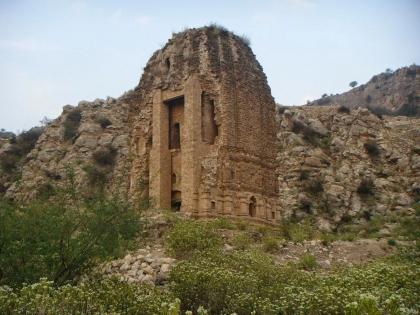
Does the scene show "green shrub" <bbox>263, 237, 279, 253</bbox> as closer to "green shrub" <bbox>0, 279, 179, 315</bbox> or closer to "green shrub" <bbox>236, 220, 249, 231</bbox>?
"green shrub" <bbox>236, 220, 249, 231</bbox>

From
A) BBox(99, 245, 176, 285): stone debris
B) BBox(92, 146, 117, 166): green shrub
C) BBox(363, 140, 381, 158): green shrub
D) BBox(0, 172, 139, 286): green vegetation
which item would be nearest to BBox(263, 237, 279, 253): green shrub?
BBox(99, 245, 176, 285): stone debris

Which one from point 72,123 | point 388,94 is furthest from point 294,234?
point 388,94

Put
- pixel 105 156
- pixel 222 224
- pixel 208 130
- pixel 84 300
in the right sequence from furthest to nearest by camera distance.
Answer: pixel 105 156
pixel 208 130
pixel 222 224
pixel 84 300

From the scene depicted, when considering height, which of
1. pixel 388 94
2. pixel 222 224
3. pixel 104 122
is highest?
pixel 388 94

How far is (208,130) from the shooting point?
72.4 ft

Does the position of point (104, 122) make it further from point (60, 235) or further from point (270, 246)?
point (60, 235)

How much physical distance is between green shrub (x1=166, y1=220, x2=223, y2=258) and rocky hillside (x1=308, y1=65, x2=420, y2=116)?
41.8m

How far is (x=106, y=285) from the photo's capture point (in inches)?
410

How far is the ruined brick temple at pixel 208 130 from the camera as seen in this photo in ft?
69.2

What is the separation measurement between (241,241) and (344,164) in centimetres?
2092

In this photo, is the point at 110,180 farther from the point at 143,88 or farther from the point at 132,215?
the point at 132,215

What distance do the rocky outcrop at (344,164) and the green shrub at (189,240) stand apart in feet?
55.2

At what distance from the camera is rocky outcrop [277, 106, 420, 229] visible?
1331 inches

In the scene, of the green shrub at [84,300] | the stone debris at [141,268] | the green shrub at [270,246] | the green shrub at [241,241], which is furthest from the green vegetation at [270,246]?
the green shrub at [84,300]
